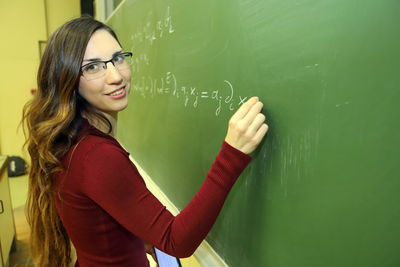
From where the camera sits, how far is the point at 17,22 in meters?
3.64

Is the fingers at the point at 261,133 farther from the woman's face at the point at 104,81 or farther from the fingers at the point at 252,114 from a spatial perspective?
the woman's face at the point at 104,81

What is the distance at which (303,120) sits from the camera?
1.66ft

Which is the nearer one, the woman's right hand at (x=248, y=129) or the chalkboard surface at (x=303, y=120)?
the chalkboard surface at (x=303, y=120)

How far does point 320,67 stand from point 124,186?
1.42ft

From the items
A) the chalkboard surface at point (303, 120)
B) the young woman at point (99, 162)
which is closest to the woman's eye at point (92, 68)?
Result: the young woman at point (99, 162)

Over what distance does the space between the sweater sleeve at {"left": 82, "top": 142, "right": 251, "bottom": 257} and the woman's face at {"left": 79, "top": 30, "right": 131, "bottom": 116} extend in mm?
155

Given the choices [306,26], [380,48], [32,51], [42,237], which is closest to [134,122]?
[42,237]

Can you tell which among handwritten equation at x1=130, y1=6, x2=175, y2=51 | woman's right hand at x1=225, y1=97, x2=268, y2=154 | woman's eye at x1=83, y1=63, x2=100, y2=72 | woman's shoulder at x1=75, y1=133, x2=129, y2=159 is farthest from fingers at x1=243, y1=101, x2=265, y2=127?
handwritten equation at x1=130, y1=6, x2=175, y2=51

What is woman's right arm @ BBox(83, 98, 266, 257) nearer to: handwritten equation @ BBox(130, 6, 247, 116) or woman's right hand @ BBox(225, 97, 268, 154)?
woman's right hand @ BBox(225, 97, 268, 154)

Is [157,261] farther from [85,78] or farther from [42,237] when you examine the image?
[85,78]

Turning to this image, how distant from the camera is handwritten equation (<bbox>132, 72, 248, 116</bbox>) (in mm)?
695

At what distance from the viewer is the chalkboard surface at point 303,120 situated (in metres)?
0.39

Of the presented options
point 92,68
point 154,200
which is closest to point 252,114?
point 154,200

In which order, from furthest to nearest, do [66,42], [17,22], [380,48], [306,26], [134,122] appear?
[17,22] → [134,122] → [66,42] → [306,26] → [380,48]
